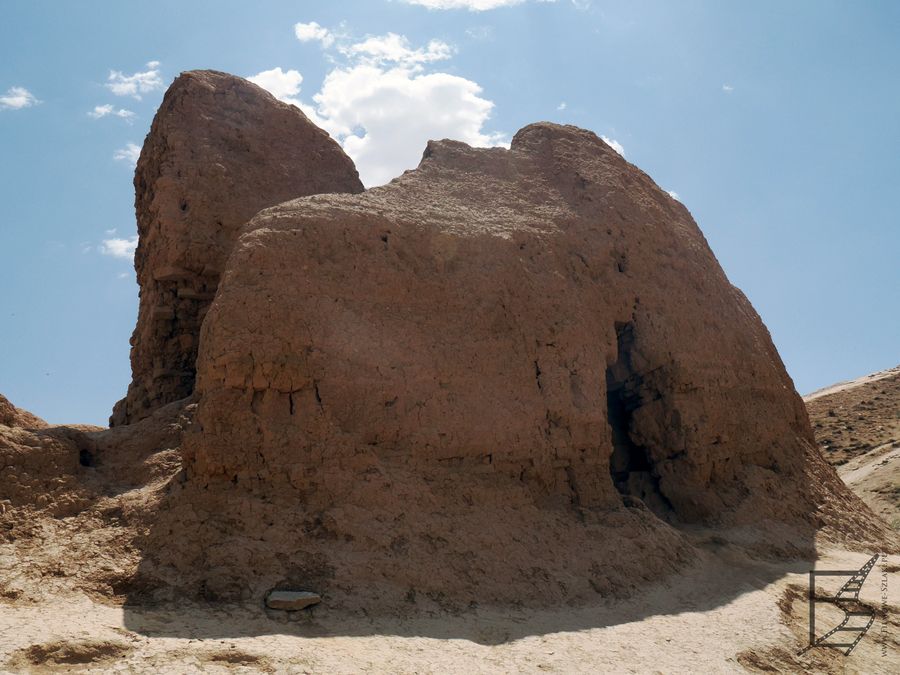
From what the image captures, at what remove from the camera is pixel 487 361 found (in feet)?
28.0

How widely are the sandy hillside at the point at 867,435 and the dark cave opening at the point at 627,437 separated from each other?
20.7 feet

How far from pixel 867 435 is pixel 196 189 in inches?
736

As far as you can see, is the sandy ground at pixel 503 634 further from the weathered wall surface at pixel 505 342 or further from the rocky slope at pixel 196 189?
the rocky slope at pixel 196 189

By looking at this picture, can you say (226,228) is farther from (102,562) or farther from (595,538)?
(595,538)

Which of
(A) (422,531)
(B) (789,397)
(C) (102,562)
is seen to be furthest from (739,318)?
(C) (102,562)

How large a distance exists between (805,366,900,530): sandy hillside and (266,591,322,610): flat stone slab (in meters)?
11.7

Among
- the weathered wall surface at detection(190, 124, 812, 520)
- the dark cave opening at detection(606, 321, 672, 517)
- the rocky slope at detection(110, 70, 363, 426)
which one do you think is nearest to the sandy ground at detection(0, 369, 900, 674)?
the dark cave opening at detection(606, 321, 672, 517)

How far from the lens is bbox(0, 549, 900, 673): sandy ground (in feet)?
17.0

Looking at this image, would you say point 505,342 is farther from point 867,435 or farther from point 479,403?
point 867,435

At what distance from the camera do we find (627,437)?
1088 centimetres

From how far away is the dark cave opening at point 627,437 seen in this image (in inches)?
407

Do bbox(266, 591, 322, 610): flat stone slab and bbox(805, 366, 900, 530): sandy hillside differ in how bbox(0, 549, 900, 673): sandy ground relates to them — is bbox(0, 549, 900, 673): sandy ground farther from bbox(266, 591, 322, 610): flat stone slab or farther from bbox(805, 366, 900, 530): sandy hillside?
bbox(805, 366, 900, 530): sandy hillside

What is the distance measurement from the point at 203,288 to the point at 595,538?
5232 millimetres

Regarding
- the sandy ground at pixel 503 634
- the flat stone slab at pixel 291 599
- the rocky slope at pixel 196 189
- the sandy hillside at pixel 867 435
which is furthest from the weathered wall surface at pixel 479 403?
the sandy hillside at pixel 867 435
